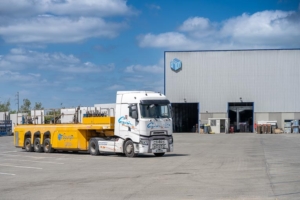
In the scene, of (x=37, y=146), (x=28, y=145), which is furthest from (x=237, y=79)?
(x=37, y=146)

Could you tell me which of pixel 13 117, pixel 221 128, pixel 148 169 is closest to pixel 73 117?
pixel 148 169

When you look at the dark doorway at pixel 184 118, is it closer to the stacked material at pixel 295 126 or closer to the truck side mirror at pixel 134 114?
the stacked material at pixel 295 126

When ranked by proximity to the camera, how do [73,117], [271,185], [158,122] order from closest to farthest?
1. [271,185]
2. [158,122]
3. [73,117]

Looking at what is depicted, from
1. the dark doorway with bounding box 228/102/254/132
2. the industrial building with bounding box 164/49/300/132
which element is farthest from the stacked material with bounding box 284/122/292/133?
the dark doorway with bounding box 228/102/254/132

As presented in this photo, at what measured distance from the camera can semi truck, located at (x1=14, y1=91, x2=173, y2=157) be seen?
1085 inches

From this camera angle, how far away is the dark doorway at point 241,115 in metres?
70.8

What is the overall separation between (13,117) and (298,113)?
3907 centimetres

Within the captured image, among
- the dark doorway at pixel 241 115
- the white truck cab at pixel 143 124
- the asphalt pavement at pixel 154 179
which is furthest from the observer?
the dark doorway at pixel 241 115

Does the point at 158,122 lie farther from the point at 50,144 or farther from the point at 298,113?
the point at 298,113

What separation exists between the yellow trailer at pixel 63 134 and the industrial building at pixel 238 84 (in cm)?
3718

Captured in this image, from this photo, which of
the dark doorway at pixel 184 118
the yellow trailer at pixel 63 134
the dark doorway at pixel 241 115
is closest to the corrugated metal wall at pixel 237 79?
the dark doorway at pixel 241 115

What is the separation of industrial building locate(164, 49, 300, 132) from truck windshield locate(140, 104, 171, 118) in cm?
4285

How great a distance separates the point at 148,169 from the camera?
21.2 metres

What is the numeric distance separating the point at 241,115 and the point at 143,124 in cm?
4594
